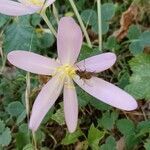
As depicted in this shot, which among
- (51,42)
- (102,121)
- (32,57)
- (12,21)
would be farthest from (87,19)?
→ (32,57)

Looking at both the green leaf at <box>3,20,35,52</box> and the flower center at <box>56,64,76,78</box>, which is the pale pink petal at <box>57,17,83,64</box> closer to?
the flower center at <box>56,64,76,78</box>

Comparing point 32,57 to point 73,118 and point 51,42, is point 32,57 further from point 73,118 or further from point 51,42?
point 51,42

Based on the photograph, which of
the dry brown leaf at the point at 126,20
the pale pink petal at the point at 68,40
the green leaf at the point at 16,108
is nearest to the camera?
the pale pink petal at the point at 68,40

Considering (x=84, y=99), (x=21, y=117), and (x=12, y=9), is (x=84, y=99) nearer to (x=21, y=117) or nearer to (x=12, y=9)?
(x=21, y=117)

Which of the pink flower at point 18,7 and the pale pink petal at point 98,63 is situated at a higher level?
the pink flower at point 18,7

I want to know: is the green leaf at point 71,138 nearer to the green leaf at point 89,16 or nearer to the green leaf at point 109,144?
the green leaf at point 109,144

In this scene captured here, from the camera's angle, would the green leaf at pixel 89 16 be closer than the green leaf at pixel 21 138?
No

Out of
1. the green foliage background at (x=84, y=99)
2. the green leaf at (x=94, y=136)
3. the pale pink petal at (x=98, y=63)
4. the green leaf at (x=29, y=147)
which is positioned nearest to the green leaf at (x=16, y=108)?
the green foliage background at (x=84, y=99)
